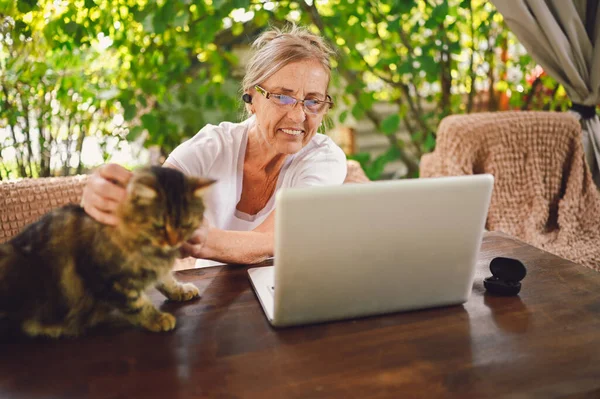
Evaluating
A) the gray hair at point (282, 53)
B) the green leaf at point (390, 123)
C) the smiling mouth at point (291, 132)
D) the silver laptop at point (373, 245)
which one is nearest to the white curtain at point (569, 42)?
the green leaf at point (390, 123)

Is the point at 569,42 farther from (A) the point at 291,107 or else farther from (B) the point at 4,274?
(B) the point at 4,274

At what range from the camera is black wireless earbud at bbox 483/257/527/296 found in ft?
3.53

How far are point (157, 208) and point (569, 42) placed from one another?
2.40 metres

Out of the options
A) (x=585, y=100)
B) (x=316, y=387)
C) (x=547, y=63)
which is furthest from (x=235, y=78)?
(x=316, y=387)

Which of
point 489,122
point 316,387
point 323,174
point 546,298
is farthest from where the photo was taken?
point 489,122

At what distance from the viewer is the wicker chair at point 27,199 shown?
1.55 meters

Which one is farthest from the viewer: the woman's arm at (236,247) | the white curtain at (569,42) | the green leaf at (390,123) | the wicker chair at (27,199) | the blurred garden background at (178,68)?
the green leaf at (390,123)

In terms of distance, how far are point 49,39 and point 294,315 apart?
2173 mm

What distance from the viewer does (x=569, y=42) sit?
7.70 ft

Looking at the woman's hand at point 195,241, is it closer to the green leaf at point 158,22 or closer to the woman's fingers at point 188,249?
the woman's fingers at point 188,249

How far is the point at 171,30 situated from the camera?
2.84 metres

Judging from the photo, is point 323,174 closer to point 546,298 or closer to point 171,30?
point 546,298

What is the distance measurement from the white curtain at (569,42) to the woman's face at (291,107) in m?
1.41

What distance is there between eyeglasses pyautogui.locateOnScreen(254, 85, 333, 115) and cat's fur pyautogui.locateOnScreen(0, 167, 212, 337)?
0.64 metres
